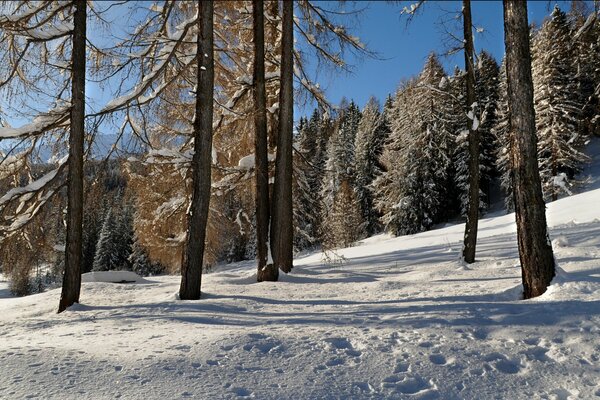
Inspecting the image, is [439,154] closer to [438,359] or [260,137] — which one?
[260,137]

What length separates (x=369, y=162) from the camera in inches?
1618

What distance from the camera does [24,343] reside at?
3766 mm

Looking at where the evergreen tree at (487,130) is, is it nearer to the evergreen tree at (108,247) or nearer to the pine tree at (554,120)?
the pine tree at (554,120)

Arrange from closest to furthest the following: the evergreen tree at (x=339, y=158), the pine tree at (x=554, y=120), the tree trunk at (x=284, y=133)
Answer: the tree trunk at (x=284, y=133) → the pine tree at (x=554, y=120) → the evergreen tree at (x=339, y=158)

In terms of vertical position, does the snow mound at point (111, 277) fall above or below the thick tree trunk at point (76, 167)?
below

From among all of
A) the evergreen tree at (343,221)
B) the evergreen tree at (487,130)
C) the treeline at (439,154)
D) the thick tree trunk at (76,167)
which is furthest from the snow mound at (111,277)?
the evergreen tree at (487,130)

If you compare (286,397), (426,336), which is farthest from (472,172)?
(286,397)

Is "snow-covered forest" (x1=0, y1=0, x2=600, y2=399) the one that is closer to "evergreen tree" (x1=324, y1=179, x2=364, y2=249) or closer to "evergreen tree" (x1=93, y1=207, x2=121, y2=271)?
"evergreen tree" (x1=324, y1=179, x2=364, y2=249)

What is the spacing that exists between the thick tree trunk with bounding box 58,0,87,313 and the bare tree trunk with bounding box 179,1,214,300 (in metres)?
2.01

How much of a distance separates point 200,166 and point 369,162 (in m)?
35.8

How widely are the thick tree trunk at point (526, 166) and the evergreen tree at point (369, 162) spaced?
35.7m

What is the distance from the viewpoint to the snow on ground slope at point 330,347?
8.79 ft

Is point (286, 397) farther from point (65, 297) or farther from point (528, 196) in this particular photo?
point (65, 297)

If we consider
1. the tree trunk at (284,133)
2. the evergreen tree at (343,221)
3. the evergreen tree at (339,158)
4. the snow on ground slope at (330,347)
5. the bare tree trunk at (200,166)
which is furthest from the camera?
the evergreen tree at (339,158)
